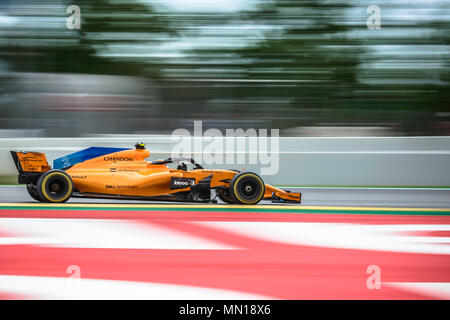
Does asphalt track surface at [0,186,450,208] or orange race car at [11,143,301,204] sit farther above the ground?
orange race car at [11,143,301,204]

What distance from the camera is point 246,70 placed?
27.6 feet

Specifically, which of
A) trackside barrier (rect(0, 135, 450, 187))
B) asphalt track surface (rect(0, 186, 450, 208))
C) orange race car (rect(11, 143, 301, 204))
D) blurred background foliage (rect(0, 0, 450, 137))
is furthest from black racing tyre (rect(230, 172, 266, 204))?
blurred background foliage (rect(0, 0, 450, 137))

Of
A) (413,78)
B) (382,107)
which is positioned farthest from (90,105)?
(413,78)

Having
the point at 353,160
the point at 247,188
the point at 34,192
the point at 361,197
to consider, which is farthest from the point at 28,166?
the point at 353,160

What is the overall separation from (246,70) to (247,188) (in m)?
3.25

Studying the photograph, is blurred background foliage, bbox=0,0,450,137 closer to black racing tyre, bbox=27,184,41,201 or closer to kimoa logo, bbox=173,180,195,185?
black racing tyre, bbox=27,184,41,201

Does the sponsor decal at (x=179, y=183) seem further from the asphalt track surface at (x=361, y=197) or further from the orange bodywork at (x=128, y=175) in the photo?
the asphalt track surface at (x=361, y=197)

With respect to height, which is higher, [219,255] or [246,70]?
[246,70]

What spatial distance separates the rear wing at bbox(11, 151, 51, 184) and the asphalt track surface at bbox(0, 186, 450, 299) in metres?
0.35

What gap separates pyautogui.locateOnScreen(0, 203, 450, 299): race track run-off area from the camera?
2.88 m

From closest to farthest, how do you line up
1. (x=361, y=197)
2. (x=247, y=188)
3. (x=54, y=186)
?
(x=54, y=186)
(x=247, y=188)
(x=361, y=197)

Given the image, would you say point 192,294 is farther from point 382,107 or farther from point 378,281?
point 382,107

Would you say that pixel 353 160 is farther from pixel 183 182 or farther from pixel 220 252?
pixel 220 252

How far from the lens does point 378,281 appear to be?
3.04 metres
